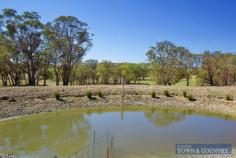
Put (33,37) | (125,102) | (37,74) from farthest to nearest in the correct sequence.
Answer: (37,74), (33,37), (125,102)

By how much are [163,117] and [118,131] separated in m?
5.31

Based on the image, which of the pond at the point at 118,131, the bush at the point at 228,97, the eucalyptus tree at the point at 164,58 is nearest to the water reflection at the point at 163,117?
the pond at the point at 118,131

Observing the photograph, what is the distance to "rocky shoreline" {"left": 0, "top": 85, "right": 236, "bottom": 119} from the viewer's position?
734 inches

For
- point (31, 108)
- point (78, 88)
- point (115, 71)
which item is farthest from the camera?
point (115, 71)

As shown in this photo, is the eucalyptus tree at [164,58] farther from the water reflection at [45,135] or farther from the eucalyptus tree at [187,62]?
the water reflection at [45,135]

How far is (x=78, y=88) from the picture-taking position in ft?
77.9

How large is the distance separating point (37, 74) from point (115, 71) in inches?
629

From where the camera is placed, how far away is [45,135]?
12.6 meters

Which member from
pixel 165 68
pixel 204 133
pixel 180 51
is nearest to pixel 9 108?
pixel 204 133

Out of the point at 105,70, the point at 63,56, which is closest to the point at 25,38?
the point at 63,56

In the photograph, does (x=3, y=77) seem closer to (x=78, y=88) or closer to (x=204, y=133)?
(x=78, y=88)

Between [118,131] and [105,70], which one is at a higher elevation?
[105,70]

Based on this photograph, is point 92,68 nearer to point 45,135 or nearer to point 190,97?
point 190,97

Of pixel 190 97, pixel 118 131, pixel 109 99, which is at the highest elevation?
pixel 190 97
